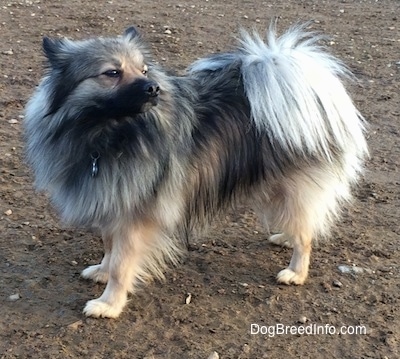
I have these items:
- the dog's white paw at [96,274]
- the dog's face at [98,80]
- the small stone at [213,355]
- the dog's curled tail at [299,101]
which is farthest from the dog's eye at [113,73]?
the small stone at [213,355]

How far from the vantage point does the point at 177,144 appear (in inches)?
125

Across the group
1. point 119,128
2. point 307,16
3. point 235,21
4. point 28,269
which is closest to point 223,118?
point 119,128

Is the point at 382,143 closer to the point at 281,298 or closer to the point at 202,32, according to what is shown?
the point at 281,298

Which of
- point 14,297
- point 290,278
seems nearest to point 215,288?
point 290,278

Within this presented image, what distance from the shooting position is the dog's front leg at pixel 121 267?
128 inches

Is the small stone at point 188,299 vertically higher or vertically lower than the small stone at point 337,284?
lower

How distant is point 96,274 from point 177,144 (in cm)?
94

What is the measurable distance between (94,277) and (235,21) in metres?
5.74

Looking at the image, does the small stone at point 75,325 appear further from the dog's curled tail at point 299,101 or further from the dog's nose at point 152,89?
the dog's curled tail at point 299,101

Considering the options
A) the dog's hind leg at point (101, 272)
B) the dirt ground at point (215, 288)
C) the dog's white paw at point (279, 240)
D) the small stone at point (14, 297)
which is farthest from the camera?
the dog's white paw at point (279, 240)

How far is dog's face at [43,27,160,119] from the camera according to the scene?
2.91 metres

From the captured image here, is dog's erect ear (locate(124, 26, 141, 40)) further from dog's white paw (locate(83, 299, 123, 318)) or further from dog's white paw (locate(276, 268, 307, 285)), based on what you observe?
dog's white paw (locate(276, 268, 307, 285))

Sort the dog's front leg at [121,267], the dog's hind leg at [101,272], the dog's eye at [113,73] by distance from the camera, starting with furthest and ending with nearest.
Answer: the dog's hind leg at [101,272]
the dog's front leg at [121,267]
the dog's eye at [113,73]

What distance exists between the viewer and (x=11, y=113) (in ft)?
17.7
